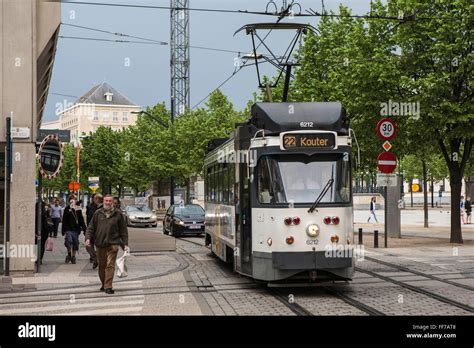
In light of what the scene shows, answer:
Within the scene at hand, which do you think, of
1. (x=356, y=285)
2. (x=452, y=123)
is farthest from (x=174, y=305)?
(x=452, y=123)

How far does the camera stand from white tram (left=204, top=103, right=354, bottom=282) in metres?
12.8

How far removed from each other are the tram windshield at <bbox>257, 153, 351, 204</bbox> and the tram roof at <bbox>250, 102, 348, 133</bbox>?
20.9 inches

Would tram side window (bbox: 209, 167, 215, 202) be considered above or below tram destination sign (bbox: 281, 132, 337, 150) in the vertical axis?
below

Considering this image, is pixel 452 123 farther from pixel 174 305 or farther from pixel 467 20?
pixel 174 305

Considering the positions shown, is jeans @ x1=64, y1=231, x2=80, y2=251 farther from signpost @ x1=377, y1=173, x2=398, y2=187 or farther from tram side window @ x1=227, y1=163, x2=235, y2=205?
signpost @ x1=377, y1=173, x2=398, y2=187

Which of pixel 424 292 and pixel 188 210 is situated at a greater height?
pixel 188 210

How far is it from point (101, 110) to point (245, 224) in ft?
436

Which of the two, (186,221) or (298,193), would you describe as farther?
(186,221)

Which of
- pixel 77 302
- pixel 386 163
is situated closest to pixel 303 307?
pixel 77 302

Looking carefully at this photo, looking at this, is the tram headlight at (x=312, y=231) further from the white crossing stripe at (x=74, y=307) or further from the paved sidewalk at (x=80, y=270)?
the paved sidewalk at (x=80, y=270)

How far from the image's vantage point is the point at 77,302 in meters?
12.7

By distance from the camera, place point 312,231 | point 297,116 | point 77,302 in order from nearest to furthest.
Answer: point 77,302 < point 312,231 < point 297,116

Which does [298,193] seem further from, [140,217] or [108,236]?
[140,217]

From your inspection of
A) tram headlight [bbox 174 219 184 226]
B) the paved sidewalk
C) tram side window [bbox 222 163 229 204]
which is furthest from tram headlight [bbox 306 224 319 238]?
tram headlight [bbox 174 219 184 226]
